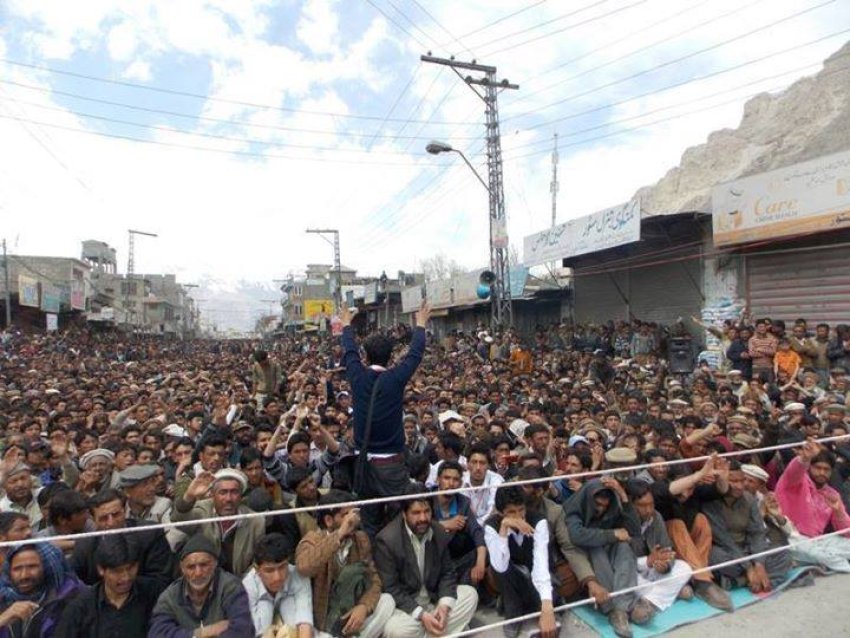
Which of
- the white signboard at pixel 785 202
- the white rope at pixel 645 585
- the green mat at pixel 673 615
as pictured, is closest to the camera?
the white rope at pixel 645 585

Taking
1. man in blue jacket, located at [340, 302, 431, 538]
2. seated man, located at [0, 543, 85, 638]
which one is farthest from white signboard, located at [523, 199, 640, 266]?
seated man, located at [0, 543, 85, 638]

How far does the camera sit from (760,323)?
30.8ft

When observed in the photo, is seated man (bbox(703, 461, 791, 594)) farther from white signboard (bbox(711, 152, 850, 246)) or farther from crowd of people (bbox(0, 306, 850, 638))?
white signboard (bbox(711, 152, 850, 246))

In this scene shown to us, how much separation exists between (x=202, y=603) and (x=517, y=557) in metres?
2.01

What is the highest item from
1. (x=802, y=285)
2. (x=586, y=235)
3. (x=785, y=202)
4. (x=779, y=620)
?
(x=586, y=235)

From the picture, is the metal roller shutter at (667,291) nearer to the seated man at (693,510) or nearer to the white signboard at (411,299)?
the seated man at (693,510)

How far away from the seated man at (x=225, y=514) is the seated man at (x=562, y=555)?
183cm

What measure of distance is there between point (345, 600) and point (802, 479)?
3.92m

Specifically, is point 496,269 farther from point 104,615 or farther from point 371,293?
point 371,293

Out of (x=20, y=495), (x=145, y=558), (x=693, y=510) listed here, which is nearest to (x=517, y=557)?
(x=693, y=510)

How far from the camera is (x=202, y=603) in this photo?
9.73 ft

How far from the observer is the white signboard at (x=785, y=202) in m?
8.90

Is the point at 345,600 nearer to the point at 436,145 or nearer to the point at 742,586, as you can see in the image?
the point at 742,586

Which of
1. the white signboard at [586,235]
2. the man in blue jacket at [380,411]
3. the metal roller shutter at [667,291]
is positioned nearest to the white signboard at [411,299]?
the white signboard at [586,235]
